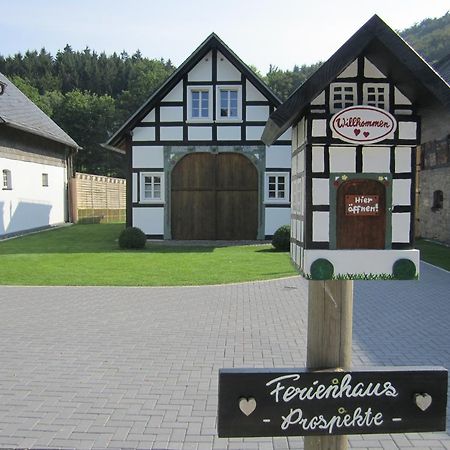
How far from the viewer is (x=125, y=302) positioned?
9.03 m

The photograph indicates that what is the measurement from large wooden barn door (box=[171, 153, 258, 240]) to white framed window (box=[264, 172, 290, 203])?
47cm

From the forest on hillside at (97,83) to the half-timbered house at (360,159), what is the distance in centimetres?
3801

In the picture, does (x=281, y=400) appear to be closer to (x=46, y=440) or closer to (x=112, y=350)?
(x=46, y=440)

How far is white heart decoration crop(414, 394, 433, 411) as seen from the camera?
2.46 m

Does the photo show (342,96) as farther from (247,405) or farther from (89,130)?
(89,130)

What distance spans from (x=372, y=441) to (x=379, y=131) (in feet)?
8.44

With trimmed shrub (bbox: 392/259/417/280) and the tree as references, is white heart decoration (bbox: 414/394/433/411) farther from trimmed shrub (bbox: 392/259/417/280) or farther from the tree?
the tree

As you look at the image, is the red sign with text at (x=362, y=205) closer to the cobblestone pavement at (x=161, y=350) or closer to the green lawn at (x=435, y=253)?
the cobblestone pavement at (x=161, y=350)

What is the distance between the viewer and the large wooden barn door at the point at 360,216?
110 inches

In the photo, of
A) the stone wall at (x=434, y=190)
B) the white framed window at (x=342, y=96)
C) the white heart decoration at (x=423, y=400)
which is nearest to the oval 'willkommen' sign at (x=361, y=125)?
the white framed window at (x=342, y=96)

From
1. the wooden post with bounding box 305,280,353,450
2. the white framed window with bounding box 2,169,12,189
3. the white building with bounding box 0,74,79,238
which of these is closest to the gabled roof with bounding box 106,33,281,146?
the white building with bounding box 0,74,79,238

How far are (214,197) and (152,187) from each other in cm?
235

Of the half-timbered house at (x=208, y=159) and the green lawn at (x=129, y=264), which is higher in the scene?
the half-timbered house at (x=208, y=159)

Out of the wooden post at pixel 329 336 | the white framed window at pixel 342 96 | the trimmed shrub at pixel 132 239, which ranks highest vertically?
the white framed window at pixel 342 96
